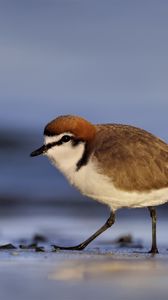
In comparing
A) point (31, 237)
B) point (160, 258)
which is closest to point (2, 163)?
point (31, 237)

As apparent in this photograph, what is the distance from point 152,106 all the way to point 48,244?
7.93 meters

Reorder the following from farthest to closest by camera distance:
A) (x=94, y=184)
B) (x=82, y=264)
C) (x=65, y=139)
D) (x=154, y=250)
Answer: (x=154, y=250) < (x=65, y=139) < (x=94, y=184) < (x=82, y=264)

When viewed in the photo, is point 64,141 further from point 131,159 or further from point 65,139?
point 131,159

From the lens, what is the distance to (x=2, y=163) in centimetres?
1625

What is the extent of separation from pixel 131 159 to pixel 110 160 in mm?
192

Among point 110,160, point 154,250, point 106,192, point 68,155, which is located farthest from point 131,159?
point 154,250

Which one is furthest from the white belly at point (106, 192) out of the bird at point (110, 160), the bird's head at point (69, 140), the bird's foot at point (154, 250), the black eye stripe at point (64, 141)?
the bird's foot at point (154, 250)

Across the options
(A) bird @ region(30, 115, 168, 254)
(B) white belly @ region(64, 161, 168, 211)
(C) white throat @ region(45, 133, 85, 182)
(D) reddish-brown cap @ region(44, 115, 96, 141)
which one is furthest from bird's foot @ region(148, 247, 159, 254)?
(D) reddish-brown cap @ region(44, 115, 96, 141)

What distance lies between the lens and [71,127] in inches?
374

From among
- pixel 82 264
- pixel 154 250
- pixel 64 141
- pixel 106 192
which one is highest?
pixel 64 141

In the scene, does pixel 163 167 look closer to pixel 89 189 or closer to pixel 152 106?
pixel 89 189

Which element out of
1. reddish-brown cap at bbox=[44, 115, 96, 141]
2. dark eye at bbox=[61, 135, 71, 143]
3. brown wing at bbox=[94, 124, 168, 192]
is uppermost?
reddish-brown cap at bbox=[44, 115, 96, 141]

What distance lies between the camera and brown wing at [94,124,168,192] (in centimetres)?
943

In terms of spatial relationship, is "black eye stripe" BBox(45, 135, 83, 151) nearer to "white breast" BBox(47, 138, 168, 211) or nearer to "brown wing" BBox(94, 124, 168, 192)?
"white breast" BBox(47, 138, 168, 211)
